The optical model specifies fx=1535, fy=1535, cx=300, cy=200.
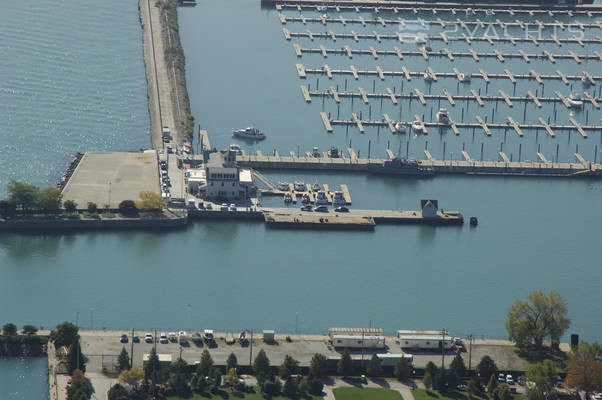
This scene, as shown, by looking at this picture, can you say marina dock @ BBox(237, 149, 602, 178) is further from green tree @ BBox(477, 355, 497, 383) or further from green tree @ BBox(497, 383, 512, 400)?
green tree @ BBox(497, 383, 512, 400)

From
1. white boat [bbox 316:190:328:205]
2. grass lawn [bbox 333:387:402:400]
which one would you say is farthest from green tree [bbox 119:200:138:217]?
grass lawn [bbox 333:387:402:400]

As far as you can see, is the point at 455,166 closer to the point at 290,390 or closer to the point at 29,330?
the point at 290,390

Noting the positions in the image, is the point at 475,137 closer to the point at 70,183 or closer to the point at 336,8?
the point at 70,183

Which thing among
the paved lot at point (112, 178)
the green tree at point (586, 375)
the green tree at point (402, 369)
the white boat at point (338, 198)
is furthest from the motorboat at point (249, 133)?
the green tree at point (586, 375)

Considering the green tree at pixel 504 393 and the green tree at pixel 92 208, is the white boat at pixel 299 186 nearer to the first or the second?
the green tree at pixel 92 208

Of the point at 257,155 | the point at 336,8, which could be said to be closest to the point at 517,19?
the point at 336,8

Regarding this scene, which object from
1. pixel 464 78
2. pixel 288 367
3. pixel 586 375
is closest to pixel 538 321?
pixel 586 375

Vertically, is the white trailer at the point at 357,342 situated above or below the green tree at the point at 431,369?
above
